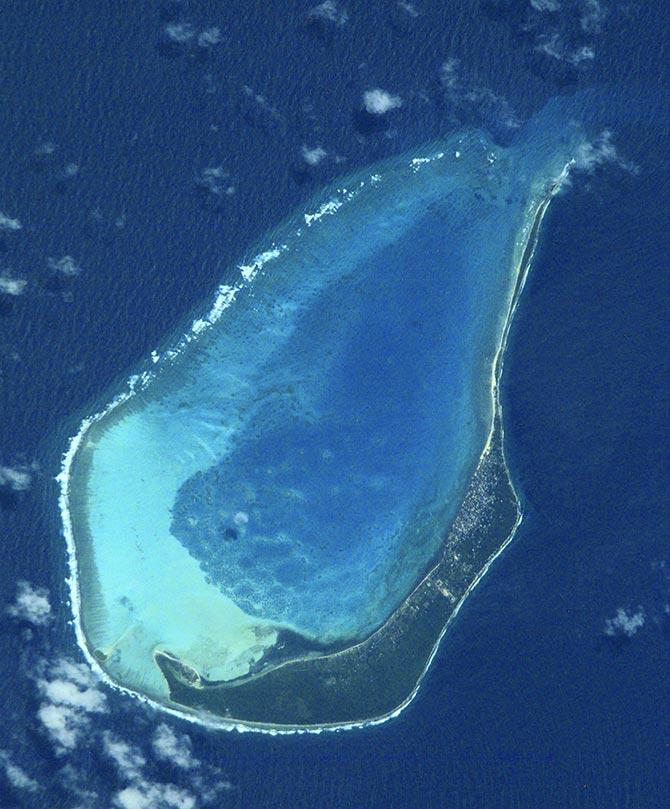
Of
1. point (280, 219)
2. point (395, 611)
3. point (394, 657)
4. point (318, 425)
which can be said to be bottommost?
point (394, 657)

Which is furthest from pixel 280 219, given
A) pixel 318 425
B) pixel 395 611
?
pixel 395 611

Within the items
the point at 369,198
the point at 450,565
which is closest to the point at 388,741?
the point at 450,565

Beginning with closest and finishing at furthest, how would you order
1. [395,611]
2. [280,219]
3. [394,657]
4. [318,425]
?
[280,219] < [318,425] < [394,657] < [395,611]

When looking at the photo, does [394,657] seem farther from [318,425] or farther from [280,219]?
[280,219]

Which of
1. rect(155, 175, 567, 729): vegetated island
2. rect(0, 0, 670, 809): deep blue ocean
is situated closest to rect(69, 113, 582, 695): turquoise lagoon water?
rect(155, 175, 567, 729): vegetated island

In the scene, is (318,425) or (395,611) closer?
(318,425)

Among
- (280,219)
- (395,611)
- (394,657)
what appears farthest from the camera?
(395,611)
